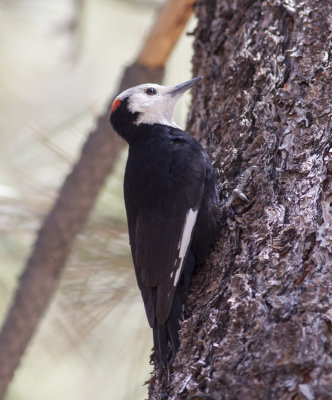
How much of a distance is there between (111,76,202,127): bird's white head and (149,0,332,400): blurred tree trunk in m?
0.27

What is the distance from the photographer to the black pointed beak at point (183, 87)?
105 inches

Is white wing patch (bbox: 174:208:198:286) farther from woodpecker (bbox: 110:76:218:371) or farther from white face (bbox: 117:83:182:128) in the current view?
white face (bbox: 117:83:182:128)

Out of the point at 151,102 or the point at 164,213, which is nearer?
the point at 164,213

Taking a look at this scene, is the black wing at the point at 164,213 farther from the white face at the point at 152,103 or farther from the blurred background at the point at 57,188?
the blurred background at the point at 57,188

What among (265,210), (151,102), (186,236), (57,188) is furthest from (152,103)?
(265,210)

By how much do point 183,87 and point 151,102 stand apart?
226 mm

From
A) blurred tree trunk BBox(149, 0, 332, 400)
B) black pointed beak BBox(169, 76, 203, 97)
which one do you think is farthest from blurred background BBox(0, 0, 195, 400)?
blurred tree trunk BBox(149, 0, 332, 400)

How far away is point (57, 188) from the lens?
3354 mm

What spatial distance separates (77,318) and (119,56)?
3172mm

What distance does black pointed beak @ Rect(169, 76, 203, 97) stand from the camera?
2668mm

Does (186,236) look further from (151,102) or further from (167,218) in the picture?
(151,102)

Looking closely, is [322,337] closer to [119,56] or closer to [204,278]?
[204,278]

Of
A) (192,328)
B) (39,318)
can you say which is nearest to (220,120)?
(192,328)

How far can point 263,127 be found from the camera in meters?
2.19
